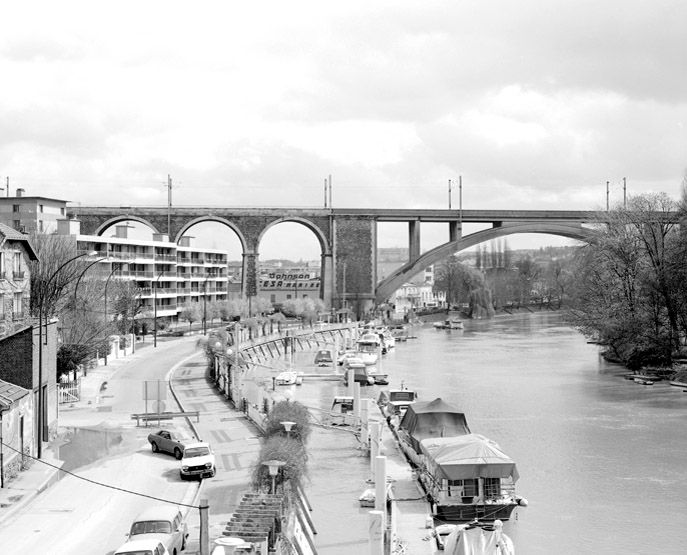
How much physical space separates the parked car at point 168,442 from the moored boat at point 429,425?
5.62 meters

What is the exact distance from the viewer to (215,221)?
84625 mm

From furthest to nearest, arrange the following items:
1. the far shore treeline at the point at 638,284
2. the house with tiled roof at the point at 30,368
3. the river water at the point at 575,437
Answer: the far shore treeline at the point at 638,284 → the house with tiled roof at the point at 30,368 → the river water at the point at 575,437

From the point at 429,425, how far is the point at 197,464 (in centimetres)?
738

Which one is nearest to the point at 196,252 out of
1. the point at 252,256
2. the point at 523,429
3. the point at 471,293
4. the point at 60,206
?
the point at 252,256

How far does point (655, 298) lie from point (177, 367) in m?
22.9

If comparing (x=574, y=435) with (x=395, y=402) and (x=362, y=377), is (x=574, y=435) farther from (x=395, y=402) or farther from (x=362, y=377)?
(x=362, y=377)

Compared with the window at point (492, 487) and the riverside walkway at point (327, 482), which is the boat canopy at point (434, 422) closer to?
the riverside walkway at point (327, 482)

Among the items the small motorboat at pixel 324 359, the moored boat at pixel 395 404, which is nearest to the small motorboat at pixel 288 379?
the moored boat at pixel 395 404

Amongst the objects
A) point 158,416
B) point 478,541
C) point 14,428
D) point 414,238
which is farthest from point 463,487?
point 414,238

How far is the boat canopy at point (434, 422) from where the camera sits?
25164mm

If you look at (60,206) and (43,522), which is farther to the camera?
(60,206)

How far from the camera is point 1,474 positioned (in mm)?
19250

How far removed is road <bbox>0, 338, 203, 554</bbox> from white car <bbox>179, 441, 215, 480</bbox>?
27 centimetres

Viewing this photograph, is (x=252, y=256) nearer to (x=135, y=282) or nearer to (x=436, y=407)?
(x=135, y=282)
